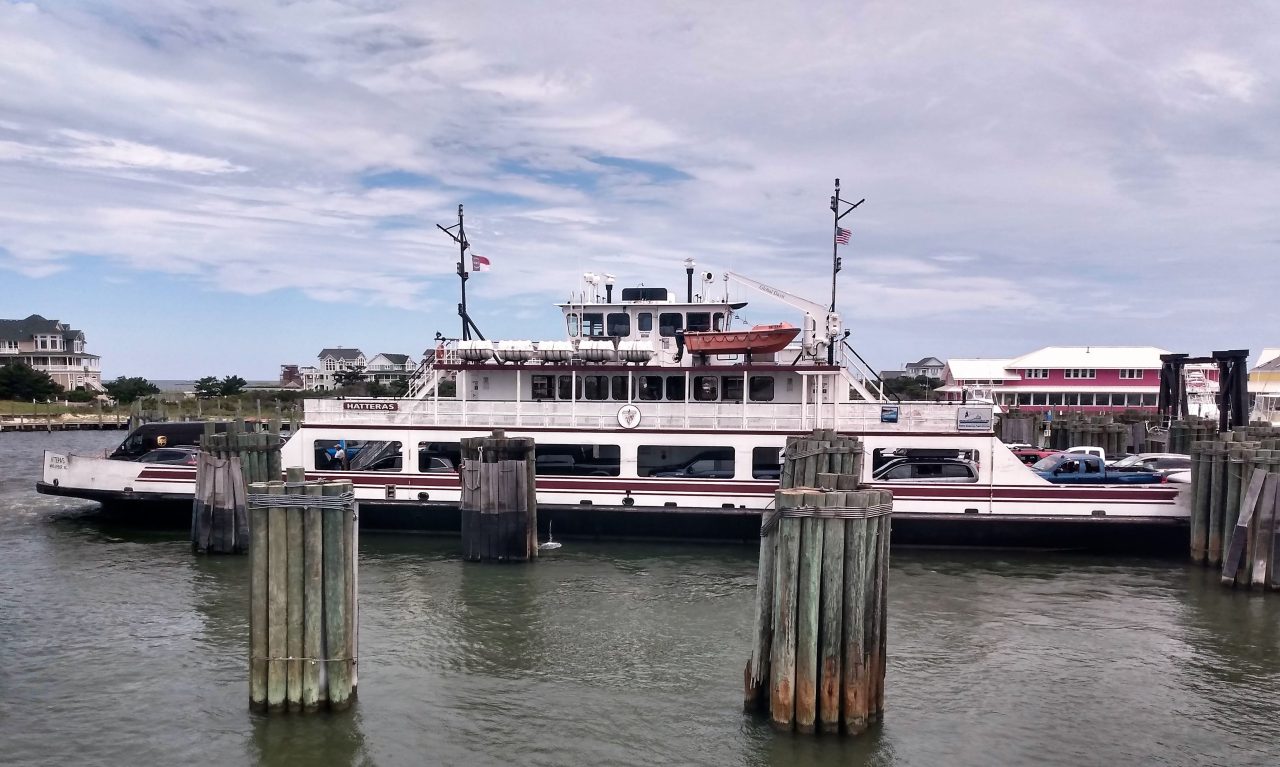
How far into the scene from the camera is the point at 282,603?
36.3 feet

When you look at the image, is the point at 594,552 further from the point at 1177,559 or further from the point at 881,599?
the point at 1177,559

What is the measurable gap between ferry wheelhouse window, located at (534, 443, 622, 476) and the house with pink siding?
48.8 meters

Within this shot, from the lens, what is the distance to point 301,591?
11.1 m

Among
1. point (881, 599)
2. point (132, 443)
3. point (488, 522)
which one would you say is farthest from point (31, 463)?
point (881, 599)

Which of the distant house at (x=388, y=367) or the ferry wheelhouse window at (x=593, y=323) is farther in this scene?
the distant house at (x=388, y=367)

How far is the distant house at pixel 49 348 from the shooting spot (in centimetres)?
9450

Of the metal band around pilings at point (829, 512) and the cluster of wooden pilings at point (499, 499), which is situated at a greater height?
the metal band around pilings at point (829, 512)

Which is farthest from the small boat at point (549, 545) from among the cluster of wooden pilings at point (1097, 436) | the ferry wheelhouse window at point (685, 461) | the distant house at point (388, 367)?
the distant house at point (388, 367)

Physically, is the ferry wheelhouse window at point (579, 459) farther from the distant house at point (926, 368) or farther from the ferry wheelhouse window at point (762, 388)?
the distant house at point (926, 368)

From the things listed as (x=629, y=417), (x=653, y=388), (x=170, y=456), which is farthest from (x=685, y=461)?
(x=170, y=456)

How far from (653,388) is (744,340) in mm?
3096

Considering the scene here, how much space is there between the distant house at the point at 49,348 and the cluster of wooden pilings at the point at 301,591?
96.3 metres

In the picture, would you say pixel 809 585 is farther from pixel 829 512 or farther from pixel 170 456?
pixel 170 456

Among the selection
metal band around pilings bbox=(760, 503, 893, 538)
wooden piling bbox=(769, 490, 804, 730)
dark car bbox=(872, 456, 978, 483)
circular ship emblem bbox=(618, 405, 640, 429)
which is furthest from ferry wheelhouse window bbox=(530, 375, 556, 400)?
metal band around pilings bbox=(760, 503, 893, 538)
